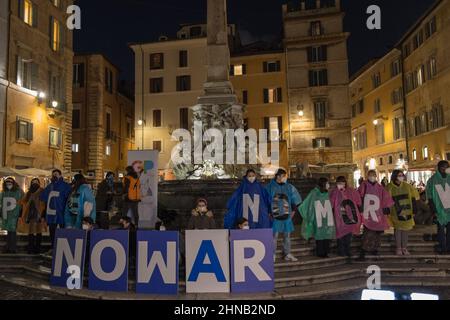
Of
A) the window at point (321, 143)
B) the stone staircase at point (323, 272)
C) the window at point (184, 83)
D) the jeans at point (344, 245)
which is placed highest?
the window at point (184, 83)

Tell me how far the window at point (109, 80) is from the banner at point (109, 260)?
3084cm

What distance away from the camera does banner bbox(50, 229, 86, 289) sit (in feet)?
21.9

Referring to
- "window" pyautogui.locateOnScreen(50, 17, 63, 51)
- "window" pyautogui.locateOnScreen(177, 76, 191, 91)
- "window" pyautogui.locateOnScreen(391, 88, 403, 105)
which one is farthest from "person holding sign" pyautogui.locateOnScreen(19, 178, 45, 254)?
"window" pyautogui.locateOnScreen(391, 88, 403, 105)

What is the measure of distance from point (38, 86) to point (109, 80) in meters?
13.0

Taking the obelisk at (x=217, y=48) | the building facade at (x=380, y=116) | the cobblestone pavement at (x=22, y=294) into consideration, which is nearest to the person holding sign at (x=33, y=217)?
the cobblestone pavement at (x=22, y=294)

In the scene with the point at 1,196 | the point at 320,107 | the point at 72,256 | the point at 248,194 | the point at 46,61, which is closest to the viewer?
the point at 72,256

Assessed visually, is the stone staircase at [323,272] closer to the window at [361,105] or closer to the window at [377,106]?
the window at [377,106]

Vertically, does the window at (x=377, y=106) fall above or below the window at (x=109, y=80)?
below

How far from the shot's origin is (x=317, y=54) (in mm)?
35750

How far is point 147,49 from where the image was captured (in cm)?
3700

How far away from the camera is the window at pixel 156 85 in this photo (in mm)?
36781

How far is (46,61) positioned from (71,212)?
747 inches

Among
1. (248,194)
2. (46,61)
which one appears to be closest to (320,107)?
(46,61)
